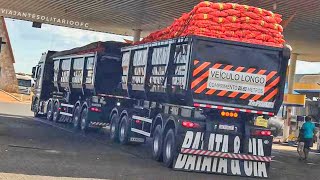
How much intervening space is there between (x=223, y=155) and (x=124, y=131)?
5.16 m

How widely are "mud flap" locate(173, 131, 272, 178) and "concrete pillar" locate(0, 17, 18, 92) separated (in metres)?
39.9

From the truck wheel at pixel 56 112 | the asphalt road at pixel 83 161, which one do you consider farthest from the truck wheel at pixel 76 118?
the asphalt road at pixel 83 161

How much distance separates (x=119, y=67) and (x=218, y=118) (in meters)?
6.73

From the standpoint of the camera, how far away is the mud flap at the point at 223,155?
11180 millimetres

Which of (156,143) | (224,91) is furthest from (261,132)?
(156,143)

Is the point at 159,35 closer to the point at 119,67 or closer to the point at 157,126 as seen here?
the point at 157,126

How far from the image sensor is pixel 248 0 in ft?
69.9

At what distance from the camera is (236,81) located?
1147 cm

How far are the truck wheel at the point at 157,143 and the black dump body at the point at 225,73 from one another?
88 centimetres

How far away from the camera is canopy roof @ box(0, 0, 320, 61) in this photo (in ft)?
75.3

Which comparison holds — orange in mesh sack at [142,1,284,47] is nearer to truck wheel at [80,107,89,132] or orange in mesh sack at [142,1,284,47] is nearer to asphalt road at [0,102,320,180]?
asphalt road at [0,102,320,180]

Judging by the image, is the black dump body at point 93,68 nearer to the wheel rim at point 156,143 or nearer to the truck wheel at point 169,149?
A: the wheel rim at point 156,143

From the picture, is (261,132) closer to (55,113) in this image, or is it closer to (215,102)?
(215,102)

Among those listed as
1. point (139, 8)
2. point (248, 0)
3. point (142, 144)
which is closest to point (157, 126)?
point (142, 144)
